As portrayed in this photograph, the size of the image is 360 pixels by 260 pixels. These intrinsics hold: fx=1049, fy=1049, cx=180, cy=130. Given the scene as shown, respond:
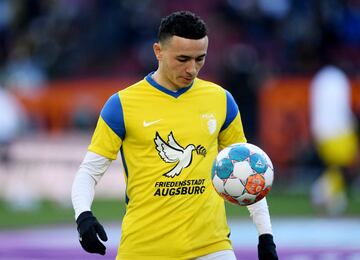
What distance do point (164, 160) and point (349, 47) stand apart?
1495 centimetres

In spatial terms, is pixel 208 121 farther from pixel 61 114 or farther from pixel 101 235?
pixel 61 114

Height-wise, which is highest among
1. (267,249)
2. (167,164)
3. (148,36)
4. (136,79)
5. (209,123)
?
(148,36)

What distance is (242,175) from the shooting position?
247 inches

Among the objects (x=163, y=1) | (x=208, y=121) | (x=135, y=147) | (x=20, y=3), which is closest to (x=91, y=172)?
(x=135, y=147)

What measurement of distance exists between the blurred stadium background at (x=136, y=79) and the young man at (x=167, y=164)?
9133 millimetres

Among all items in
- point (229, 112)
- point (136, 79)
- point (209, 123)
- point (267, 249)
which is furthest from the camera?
point (136, 79)

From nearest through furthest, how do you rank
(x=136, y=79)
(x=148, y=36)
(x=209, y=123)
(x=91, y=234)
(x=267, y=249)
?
(x=91, y=234) → (x=267, y=249) → (x=209, y=123) → (x=136, y=79) → (x=148, y=36)

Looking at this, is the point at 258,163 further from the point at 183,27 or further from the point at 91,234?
the point at 91,234

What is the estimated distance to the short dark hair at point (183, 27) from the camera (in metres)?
6.34

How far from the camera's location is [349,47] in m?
20.8

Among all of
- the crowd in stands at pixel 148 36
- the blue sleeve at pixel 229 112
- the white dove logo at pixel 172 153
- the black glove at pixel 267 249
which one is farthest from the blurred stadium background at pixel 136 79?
the white dove logo at pixel 172 153

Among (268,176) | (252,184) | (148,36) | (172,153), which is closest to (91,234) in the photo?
(172,153)

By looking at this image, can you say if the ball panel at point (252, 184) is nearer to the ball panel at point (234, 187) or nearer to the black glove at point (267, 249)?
the ball panel at point (234, 187)

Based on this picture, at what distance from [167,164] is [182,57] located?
66cm
